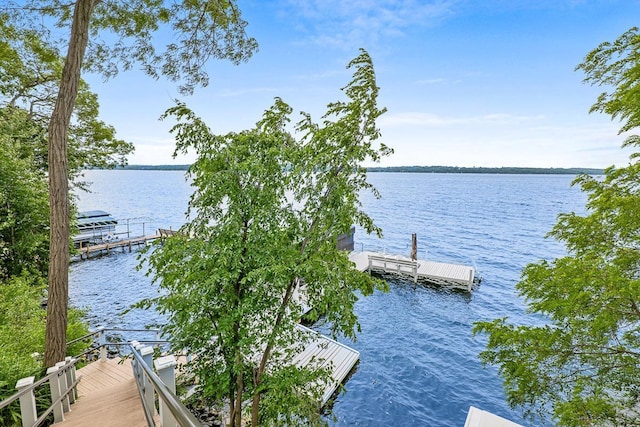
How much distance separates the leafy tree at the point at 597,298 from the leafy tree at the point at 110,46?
663cm

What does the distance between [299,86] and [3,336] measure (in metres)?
12.7

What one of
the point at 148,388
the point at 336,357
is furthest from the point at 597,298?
the point at 336,357

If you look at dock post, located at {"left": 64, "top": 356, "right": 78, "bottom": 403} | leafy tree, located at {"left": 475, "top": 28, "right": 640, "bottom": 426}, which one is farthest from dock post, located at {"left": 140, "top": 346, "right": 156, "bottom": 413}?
leafy tree, located at {"left": 475, "top": 28, "right": 640, "bottom": 426}

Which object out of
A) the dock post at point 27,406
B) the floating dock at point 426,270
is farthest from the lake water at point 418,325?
the dock post at point 27,406

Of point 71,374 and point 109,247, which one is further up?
point 71,374

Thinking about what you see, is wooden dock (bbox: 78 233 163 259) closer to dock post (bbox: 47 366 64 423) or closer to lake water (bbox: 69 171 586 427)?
lake water (bbox: 69 171 586 427)

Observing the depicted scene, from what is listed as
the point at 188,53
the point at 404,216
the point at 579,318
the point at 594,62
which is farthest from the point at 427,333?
the point at 404,216

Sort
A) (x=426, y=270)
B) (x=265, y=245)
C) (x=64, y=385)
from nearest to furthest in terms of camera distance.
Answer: (x=265, y=245)
(x=64, y=385)
(x=426, y=270)

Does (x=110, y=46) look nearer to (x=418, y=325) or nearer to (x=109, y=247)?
(x=418, y=325)

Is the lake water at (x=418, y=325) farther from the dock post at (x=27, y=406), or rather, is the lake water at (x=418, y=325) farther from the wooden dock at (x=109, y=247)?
the dock post at (x=27, y=406)

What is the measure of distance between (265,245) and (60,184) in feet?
12.0

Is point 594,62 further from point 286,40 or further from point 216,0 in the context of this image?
point 286,40

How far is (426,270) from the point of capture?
17891 millimetres

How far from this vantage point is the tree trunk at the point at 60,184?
15.3 ft
